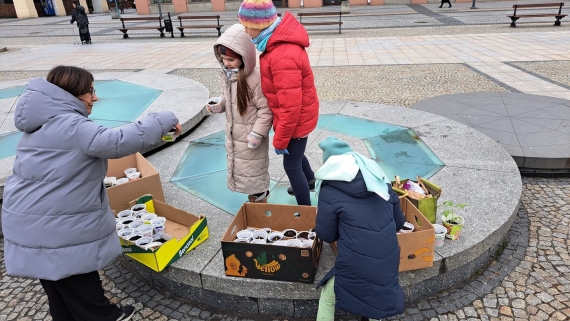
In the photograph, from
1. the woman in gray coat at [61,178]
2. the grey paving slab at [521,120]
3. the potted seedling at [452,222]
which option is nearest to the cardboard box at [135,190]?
the woman in gray coat at [61,178]

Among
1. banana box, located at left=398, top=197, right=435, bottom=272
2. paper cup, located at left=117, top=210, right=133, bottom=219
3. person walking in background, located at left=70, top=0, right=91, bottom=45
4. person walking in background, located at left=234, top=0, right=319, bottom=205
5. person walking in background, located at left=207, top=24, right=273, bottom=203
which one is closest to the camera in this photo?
banana box, located at left=398, top=197, right=435, bottom=272

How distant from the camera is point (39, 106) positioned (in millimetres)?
2053

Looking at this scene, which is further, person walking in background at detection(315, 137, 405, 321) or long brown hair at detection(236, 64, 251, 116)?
long brown hair at detection(236, 64, 251, 116)

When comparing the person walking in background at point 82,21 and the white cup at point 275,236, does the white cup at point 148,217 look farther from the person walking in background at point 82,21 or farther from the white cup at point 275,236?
the person walking in background at point 82,21

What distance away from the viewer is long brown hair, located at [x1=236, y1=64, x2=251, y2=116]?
285 centimetres

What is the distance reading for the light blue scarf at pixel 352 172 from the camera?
2059mm

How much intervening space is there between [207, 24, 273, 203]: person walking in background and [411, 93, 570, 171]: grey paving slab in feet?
10.4

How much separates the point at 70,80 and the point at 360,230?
1.71 metres

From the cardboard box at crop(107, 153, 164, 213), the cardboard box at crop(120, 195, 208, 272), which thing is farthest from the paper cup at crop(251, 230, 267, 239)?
the cardboard box at crop(107, 153, 164, 213)

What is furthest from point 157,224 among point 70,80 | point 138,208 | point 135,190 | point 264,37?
point 264,37

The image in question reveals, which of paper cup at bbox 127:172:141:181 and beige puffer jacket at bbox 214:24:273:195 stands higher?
beige puffer jacket at bbox 214:24:273:195

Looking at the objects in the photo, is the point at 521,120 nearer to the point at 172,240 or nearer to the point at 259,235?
the point at 259,235

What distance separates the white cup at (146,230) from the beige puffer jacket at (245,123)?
0.69m

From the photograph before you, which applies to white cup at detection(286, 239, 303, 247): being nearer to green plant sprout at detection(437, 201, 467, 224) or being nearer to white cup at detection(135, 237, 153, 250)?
white cup at detection(135, 237, 153, 250)
